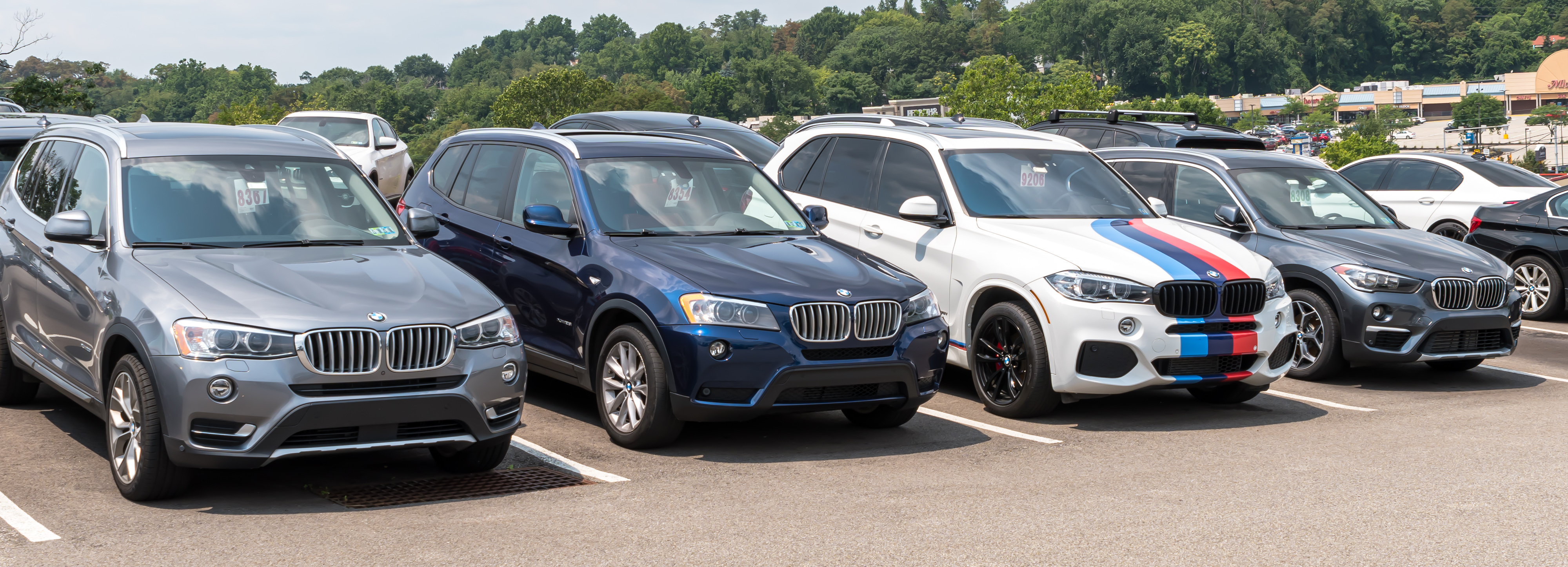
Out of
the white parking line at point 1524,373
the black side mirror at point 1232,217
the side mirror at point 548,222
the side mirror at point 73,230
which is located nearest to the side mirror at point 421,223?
the side mirror at point 548,222

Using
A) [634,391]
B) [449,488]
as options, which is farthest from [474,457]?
[634,391]

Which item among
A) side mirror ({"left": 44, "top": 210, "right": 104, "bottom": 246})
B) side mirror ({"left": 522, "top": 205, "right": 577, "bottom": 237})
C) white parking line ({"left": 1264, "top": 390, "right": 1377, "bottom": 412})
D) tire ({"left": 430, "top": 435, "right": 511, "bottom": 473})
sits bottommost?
white parking line ({"left": 1264, "top": 390, "right": 1377, "bottom": 412})

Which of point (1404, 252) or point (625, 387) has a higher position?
point (1404, 252)

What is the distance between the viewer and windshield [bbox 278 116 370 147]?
64.6 feet

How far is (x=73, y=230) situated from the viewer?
627 cm

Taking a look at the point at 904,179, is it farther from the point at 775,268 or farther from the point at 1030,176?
the point at 775,268

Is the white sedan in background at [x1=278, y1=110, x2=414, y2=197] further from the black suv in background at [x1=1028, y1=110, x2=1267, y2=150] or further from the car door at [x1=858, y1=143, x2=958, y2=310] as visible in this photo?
the car door at [x1=858, y1=143, x2=958, y2=310]

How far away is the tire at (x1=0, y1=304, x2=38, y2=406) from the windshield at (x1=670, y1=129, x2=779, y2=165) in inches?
308

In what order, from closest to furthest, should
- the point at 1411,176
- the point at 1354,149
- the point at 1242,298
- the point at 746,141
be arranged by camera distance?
1. the point at 1242,298
2. the point at 746,141
3. the point at 1411,176
4. the point at 1354,149

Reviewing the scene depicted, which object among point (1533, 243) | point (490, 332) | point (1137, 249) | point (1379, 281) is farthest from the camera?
point (1533, 243)

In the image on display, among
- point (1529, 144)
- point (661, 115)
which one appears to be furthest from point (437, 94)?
point (661, 115)

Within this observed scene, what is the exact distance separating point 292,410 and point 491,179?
342 cm

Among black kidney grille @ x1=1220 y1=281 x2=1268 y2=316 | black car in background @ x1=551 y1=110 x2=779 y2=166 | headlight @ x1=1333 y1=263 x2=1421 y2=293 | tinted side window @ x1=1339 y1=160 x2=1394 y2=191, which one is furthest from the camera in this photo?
tinted side window @ x1=1339 y1=160 x2=1394 y2=191

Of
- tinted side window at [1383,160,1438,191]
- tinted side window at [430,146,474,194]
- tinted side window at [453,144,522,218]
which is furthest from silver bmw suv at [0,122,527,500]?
tinted side window at [1383,160,1438,191]
